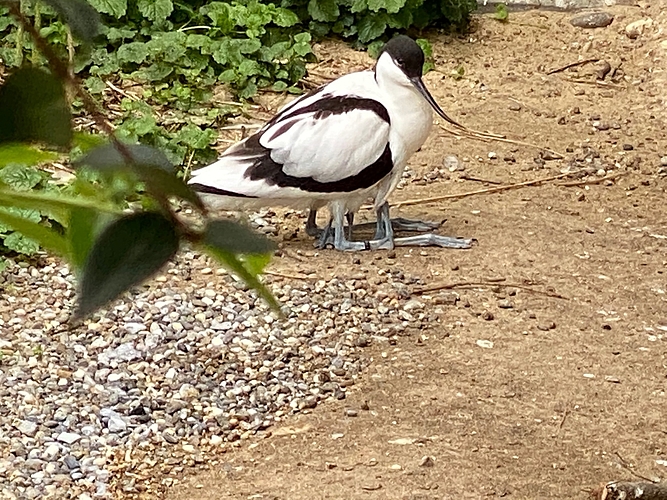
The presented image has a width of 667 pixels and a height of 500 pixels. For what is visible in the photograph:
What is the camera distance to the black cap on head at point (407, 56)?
328 centimetres

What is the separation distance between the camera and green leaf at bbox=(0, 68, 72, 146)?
0.32 meters

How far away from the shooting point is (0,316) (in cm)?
305

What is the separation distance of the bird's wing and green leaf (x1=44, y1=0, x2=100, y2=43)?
282 cm

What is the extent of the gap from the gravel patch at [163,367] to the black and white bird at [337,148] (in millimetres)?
250

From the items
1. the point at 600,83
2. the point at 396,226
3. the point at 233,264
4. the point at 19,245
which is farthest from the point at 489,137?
the point at 233,264

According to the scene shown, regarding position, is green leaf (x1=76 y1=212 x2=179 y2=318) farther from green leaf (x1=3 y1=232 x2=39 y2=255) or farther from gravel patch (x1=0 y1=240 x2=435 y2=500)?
green leaf (x1=3 y1=232 x2=39 y2=255)

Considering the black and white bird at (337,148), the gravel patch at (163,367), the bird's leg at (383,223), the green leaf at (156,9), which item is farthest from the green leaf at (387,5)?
the gravel patch at (163,367)

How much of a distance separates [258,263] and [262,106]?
13.8 feet

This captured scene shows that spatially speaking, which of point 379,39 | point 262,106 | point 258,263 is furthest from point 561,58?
point 258,263

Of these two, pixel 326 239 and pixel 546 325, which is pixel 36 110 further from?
pixel 326 239

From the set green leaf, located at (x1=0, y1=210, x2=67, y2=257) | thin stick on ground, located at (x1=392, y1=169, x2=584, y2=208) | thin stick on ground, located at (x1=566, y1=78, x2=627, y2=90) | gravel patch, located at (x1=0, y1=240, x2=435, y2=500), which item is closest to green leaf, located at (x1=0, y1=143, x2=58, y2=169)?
green leaf, located at (x1=0, y1=210, x2=67, y2=257)

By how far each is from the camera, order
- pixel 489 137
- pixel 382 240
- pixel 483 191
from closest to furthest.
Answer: pixel 382 240 → pixel 483 191 → pixel 489 137

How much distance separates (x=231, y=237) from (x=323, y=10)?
16.1 feet

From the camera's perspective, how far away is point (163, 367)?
284 cm
